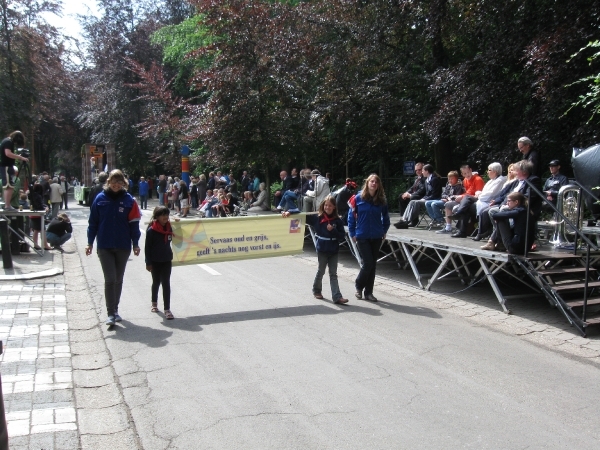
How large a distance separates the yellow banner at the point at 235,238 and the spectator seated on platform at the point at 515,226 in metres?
3.22

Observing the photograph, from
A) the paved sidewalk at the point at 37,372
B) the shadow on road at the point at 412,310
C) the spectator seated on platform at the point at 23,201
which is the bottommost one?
the paved sidewalk at the point at 37,372

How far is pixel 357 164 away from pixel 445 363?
72.6 feet

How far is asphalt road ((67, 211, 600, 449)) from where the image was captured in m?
4.61

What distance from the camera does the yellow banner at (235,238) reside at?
9258 mm

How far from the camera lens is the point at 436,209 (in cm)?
1226

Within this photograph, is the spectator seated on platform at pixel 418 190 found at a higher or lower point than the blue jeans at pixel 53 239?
higher

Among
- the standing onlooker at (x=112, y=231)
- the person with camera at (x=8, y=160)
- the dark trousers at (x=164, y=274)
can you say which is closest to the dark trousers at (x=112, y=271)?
the standing onlooker at (x=112, y=231)

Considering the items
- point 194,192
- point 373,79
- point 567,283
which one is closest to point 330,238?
point 567,283

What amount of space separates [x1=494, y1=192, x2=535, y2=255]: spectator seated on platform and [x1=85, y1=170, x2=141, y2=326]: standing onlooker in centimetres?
495

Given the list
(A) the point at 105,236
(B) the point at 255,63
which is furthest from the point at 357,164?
(A) the point at 105,236

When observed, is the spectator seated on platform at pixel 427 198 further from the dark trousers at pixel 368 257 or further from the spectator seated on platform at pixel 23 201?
the spectator seated on platform at pixel 23 201

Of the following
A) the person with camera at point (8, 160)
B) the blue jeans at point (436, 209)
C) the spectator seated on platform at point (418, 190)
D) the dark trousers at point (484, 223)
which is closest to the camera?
the dark trousers at point (484, 223)

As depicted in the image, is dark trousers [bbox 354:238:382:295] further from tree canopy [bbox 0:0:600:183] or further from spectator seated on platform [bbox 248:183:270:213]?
spectator seated on platform [bbox 248:183:270:213]

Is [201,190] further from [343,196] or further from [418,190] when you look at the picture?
[418,190]
